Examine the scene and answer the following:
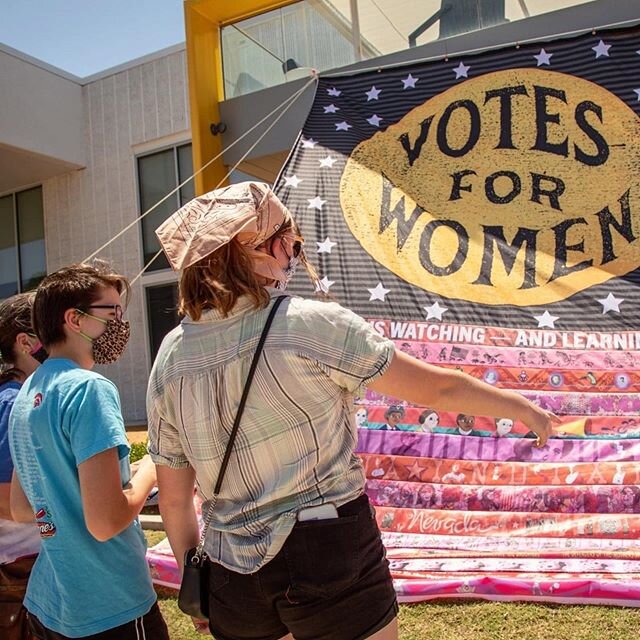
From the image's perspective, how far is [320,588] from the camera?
1.23 m

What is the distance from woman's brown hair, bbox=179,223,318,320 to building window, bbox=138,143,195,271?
9.05 meters

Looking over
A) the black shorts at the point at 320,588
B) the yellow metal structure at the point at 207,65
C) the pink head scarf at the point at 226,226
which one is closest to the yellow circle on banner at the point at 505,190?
the yellow metal structure at the point at 207,65

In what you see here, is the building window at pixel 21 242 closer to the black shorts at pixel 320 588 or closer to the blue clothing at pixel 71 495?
the blue clothing at pixel 71 495

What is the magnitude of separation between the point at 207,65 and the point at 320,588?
5536mm

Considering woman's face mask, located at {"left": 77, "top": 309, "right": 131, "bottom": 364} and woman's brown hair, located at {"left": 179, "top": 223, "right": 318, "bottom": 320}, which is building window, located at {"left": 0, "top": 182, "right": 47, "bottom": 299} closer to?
woman's face mask, located at {"left": 77, "top": 309, "right": 131, "bottom": 364}

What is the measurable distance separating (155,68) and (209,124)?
497cm

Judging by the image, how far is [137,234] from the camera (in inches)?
412

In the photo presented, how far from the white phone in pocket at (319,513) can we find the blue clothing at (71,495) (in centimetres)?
47

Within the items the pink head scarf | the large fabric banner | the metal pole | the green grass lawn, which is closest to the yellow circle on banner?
the large fabric banner

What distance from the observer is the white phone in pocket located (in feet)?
4.14

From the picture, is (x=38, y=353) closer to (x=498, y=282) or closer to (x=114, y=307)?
(x=114, y=307)

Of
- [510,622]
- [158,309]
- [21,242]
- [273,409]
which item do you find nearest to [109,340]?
[273,409]

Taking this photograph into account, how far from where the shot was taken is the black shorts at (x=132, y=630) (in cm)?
155

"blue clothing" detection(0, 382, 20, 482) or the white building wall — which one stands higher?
the white building wall
